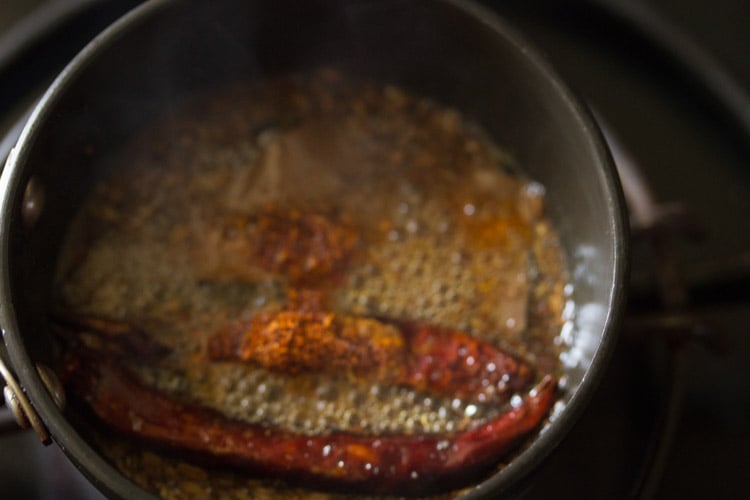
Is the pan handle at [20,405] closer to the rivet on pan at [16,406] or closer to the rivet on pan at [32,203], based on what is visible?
the rivet on pan at [16,406]

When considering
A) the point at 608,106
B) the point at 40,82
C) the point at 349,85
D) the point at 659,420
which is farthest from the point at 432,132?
the point at 40,82

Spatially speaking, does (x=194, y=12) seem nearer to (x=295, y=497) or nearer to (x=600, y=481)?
(x=295, y=497)

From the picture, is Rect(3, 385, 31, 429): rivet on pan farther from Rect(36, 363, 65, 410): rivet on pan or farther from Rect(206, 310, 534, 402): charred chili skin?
Rect(206, 310, 534, 402): charred chili skin

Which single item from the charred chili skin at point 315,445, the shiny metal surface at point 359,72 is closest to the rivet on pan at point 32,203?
the shiny metal surface at point 359,72

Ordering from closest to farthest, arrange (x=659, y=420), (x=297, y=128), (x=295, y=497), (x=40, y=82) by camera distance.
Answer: (x=295, y=497), (x=659, y=420), (x=297, y=128), (x=40, y=82)

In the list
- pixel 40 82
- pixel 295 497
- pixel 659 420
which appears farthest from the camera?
pixel 40 82

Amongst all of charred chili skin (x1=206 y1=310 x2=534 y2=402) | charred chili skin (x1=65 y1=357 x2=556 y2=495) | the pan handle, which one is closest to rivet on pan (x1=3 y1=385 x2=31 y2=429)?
the pan handle
